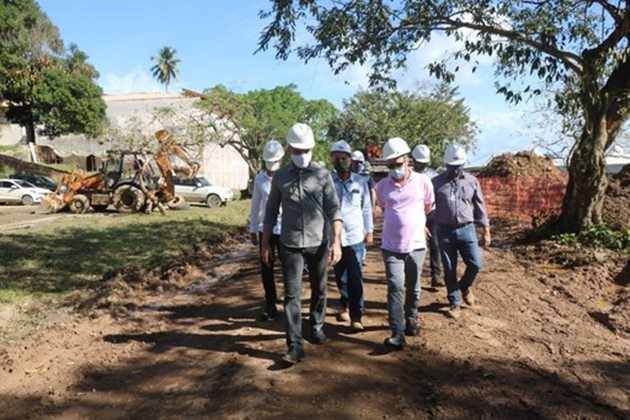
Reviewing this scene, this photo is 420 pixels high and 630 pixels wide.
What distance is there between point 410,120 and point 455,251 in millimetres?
36070

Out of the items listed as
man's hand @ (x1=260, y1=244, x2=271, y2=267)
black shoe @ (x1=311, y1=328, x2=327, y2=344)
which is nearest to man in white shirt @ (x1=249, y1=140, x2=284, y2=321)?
man's hand @ (x1=260, y1=244, x2=271, y2=267)

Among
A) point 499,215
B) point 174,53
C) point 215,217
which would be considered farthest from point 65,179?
point 174,53

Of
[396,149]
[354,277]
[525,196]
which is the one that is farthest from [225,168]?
[396,149]

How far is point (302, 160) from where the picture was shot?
4684mm

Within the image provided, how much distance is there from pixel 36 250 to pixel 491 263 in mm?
8760

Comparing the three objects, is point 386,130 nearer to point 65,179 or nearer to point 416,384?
point 65,179

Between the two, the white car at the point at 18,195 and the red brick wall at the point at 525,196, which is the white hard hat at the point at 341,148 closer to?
the red brick wall at the point at 525,196

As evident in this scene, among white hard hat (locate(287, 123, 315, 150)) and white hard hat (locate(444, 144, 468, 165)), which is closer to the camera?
white hard hat (locate(287, 123, 315, 150))

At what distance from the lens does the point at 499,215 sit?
1912cm

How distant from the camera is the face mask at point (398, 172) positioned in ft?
16.5

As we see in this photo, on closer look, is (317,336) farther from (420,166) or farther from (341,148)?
(420,166)

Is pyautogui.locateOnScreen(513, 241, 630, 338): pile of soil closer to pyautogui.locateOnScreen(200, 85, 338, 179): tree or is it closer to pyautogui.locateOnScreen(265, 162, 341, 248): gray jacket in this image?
pyautogui.locateOnScreen(265, 162, 341, 248): gray jacket

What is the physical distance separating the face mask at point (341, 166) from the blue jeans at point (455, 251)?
50.0 inches

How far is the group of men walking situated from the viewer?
4711 millimetres
